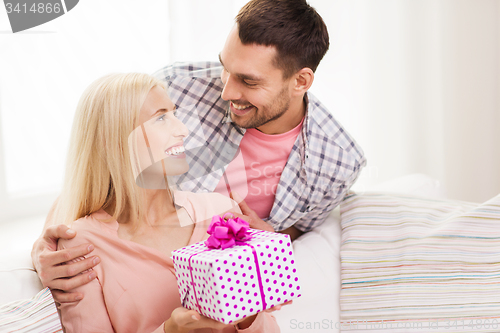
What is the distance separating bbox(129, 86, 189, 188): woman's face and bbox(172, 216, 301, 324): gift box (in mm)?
223

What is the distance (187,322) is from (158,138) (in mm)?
410

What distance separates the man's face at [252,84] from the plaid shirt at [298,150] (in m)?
0.10

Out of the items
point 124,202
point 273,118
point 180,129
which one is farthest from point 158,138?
point 273,118

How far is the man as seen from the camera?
1471 mm

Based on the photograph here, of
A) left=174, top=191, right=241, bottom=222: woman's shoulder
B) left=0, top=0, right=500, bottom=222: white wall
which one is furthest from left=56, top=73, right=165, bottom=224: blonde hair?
left=0, top=0, right=500, bottom=222: white wall

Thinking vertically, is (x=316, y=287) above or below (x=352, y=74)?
below

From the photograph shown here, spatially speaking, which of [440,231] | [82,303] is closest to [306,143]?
[440,231]

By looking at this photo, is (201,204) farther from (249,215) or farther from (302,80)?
(302,80)

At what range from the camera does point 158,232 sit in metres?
1.14

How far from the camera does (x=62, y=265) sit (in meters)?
1.06

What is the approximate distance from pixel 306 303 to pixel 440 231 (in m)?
0.50

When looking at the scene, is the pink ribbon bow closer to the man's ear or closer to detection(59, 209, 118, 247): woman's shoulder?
detection(59, 209, 118, 247): woman's shoulder

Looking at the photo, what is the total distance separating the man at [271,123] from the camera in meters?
Answer: 1.47

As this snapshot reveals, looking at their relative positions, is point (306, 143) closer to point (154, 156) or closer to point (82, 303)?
point (154, 156)
